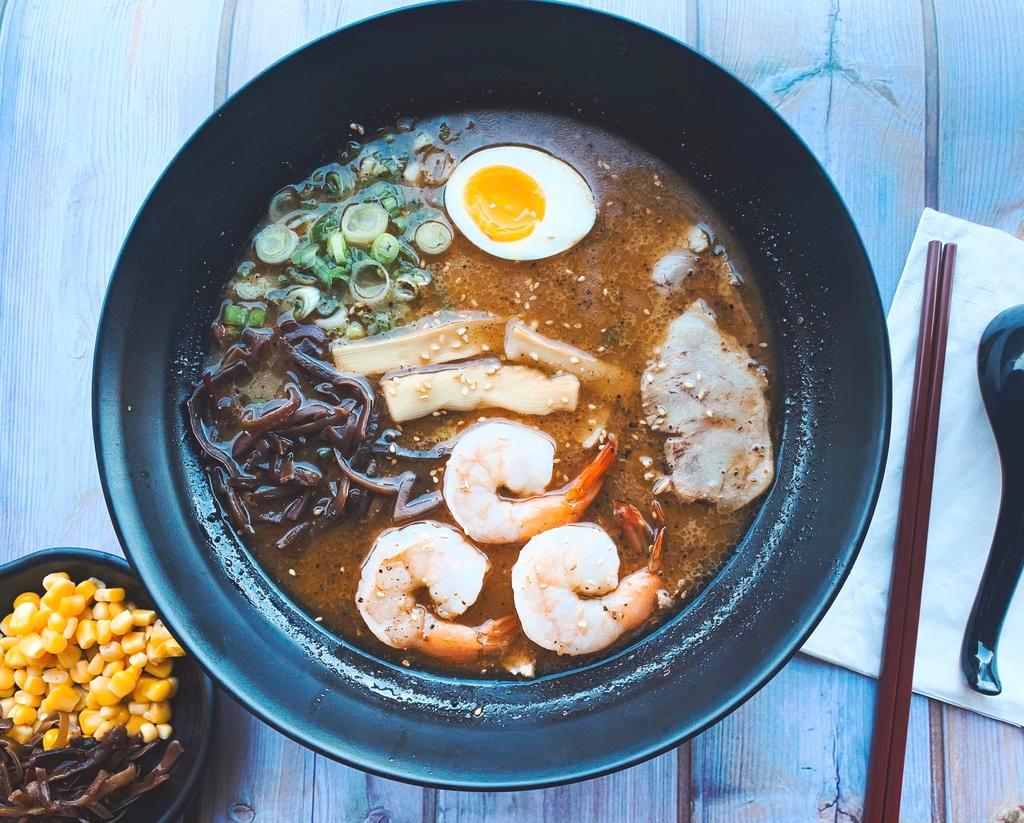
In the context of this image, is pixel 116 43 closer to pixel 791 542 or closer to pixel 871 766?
pixel 791 542

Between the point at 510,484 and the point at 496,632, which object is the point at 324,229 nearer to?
the point at 510,484

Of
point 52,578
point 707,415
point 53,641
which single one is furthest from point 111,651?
point 707,415

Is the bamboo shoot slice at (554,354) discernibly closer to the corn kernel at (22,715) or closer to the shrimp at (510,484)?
the shrimp at (510,484)

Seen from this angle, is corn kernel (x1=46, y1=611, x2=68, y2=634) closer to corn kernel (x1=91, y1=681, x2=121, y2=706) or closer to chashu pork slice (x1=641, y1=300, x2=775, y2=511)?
corn kernel (x1=91, y1=681, x2=121, y2=706)

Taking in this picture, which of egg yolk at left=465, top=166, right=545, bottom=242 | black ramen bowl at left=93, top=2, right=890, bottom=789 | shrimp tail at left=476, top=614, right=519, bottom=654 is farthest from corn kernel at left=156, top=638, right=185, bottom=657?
egg yolk at left=465, top=166, right=545, bottom=242

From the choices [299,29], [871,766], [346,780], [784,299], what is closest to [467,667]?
[346,780]

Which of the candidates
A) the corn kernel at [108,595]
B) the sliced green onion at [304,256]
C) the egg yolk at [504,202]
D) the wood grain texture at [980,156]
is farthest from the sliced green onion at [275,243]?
the wood grain texture at [980,156]

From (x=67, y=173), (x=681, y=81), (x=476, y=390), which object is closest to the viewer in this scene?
(x=681, y=81)
